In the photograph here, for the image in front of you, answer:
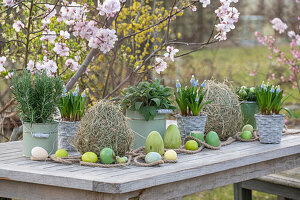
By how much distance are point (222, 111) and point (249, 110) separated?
1.17 feet

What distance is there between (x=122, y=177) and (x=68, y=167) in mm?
322

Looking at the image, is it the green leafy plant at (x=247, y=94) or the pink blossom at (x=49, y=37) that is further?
the pink blossom at (x=49, y=37)

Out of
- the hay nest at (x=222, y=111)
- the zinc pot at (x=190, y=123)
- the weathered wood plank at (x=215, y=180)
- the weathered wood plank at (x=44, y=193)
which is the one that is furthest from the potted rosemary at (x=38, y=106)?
the hay nest at (x=222, y=111)

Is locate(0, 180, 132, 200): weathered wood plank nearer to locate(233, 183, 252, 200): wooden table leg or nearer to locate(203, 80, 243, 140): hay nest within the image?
locate(203, 80, 243, 140): hay nest

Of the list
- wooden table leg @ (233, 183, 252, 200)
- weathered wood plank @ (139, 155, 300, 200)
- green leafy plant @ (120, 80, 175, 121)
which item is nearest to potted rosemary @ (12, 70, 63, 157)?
green leafy plant @ (120, 80, 175, 121)

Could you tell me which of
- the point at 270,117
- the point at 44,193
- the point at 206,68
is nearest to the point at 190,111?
the point at 270,117

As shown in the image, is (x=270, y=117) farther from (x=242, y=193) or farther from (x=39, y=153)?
(x=242, y=193)

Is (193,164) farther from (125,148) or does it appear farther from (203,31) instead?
(203,31)

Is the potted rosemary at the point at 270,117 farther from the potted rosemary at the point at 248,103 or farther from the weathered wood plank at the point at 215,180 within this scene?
the potted rosemary at the point at 248,103

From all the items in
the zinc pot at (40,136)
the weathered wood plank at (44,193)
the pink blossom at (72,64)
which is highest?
the pink blossom at (72,64)

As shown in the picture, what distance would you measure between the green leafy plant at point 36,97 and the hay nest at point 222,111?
36.2 inches

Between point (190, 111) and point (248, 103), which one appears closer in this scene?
point (190, 111)

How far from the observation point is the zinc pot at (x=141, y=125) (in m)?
2.49

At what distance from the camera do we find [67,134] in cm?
246
